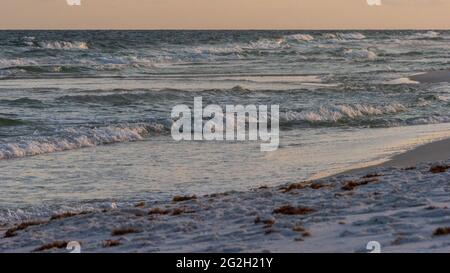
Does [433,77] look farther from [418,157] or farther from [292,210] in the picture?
[292,210]

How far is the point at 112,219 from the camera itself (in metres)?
10.9

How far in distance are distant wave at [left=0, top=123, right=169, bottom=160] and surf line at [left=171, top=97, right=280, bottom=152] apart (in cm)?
89

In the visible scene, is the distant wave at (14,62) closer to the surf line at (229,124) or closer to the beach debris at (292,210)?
the surf line at (229,124)

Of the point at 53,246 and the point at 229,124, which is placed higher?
the point at 53,246

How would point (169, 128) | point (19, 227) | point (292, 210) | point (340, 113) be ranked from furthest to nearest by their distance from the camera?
point (340, 113)
point (169, 128)
point (19, 227)
point (292, 210)

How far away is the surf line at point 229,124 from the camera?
21.5 metres

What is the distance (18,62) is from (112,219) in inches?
1921

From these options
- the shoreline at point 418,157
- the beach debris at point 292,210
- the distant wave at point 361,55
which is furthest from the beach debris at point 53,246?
the distant wave at point 361,55

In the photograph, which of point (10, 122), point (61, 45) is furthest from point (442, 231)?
point (61, 45)

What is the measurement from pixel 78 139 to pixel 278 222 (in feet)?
37.4

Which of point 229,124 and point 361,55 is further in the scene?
point 361,55

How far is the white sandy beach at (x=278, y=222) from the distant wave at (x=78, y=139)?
696 cm

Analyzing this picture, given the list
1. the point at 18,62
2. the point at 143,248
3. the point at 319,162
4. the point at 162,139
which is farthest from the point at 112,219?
the point at 18,62

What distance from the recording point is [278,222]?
31.7 ft
